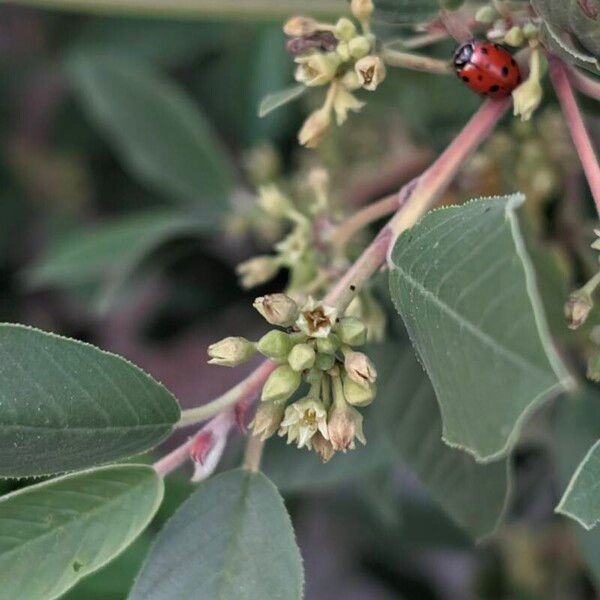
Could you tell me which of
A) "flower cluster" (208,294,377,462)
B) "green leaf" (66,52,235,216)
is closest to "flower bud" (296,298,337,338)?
"flower cluster" (208,294,377,462)

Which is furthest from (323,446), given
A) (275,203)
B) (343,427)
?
(275,203)

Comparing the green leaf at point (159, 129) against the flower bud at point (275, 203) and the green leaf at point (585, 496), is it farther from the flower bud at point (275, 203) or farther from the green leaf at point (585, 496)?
the green leaf at point (585, 496)

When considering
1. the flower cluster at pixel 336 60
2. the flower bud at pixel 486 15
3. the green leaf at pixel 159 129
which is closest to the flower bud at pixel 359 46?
the flower cluster at pixel 336 60

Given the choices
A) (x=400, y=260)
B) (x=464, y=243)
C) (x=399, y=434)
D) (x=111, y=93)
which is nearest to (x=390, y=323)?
(x=399, y=434)

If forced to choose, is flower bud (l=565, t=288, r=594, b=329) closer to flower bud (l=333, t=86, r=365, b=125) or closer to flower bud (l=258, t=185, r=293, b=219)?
flower bud (l=333, t=86, r=365, b=125)

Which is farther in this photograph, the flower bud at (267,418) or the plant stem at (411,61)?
the plant stem at (411,61)

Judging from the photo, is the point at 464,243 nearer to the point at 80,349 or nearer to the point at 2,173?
the point at 80,349
